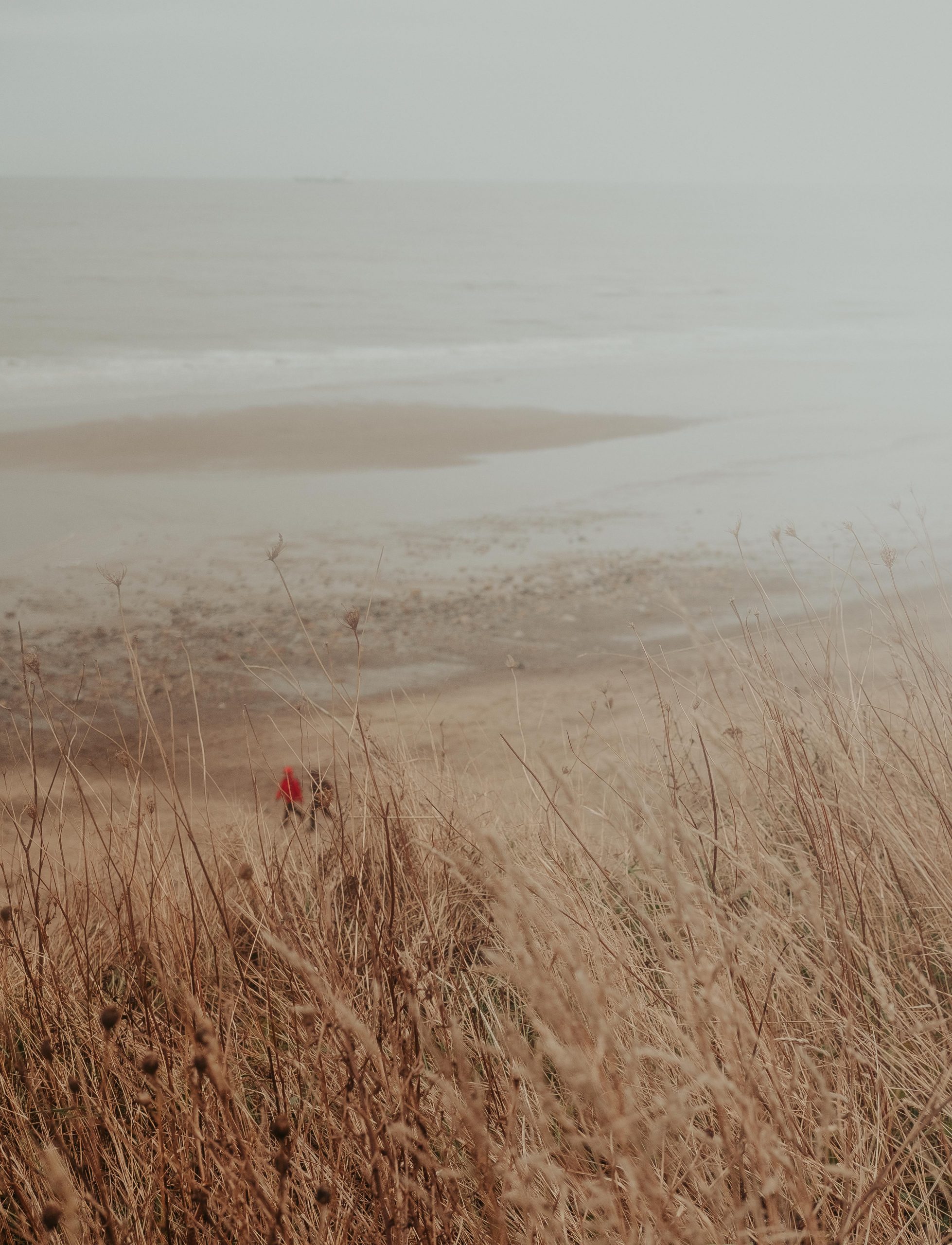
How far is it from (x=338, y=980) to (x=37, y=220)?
62908mm

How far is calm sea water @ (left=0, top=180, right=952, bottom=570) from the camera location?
11.3 meters

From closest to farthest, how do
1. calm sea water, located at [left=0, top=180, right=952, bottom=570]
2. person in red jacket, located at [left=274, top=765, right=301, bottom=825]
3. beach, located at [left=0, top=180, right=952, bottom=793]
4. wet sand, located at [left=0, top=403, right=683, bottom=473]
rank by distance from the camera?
1. person in red jacket, located at [left=274, top=765, right=301, bottom=825]
2. beach, located at [left=0, top=180, right=952, bottom=793]
3. calm sea water, located at [left=0, top=180, right=952, bottom=570]
4. wet sand, located at [left=0, top=403, right=683, bottom=473]

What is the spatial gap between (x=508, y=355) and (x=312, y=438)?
9984 millimetres

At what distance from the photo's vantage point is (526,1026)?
2.34 meters

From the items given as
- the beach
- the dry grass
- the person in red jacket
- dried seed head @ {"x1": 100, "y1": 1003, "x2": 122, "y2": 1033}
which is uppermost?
the beach

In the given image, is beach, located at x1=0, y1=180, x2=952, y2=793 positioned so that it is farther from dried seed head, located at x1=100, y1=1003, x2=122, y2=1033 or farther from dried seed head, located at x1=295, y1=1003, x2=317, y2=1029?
dried seed head, located at x1=100, y1=1003, x2=122, y2=1033

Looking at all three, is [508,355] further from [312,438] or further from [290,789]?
[290,789]

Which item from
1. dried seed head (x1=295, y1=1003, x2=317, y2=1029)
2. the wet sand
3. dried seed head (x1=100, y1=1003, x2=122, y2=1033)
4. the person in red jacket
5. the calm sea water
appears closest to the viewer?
dried seed head (x1=100, y1=1003, x2=122, y2=1033)

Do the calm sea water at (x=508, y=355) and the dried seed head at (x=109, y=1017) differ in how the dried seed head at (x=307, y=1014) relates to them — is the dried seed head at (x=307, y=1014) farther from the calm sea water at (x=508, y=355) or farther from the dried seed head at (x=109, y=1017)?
the calm sea water at (x=508, y=355)

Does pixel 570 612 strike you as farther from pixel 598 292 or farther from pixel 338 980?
pixel 598 292

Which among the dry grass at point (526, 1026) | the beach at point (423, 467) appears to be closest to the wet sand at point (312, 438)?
the beach at point (423, 467)

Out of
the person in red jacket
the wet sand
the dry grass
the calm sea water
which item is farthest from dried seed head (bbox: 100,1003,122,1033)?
the wet sand

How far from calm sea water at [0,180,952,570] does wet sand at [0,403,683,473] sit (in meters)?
0.61

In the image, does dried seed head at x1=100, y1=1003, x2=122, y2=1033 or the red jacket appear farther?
the red jacket
